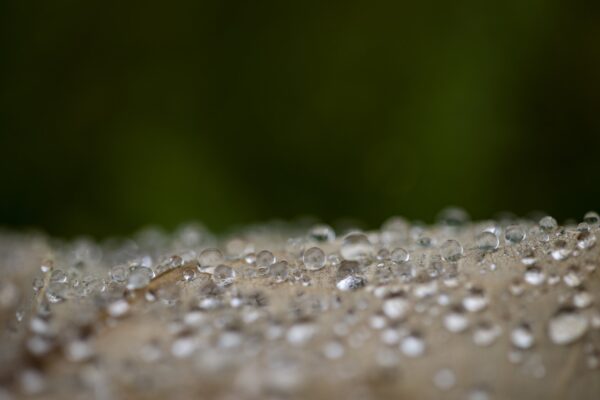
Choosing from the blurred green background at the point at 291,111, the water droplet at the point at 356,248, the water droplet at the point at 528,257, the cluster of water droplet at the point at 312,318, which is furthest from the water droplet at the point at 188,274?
the blurred green background at the point at 291,111

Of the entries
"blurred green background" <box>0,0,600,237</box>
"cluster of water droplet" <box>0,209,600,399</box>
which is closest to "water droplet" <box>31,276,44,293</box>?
"cluster of water droplet" <box>0,209,600,399</box>

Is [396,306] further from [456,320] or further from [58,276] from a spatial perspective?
[58,276]

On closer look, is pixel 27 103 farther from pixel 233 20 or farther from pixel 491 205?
pixel 491 205

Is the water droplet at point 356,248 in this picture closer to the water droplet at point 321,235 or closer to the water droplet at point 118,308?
the water droplet at point 321,235

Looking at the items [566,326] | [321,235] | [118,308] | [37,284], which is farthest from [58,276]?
[566,326]

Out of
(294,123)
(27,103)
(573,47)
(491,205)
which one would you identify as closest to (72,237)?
(27,103)
